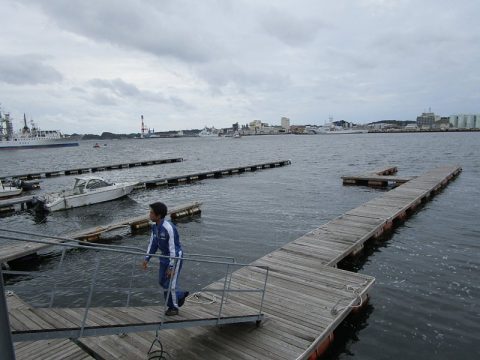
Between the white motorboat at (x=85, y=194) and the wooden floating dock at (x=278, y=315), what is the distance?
19.7m

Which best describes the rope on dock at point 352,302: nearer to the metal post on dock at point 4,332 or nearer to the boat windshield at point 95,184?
the metal post on dock at point 4,332

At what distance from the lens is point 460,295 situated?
1195 cm

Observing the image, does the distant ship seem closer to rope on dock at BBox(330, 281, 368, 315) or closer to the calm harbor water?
the calm harbor water

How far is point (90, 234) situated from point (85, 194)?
34.3ft

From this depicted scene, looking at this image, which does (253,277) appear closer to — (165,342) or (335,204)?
(165,342)

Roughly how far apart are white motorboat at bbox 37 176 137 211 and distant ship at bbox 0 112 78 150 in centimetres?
12204

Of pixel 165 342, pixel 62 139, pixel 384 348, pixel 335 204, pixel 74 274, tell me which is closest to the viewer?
pixel 165 342

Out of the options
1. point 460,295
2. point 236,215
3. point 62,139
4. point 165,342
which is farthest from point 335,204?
point 62,139

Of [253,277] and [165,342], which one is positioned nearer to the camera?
[165,342]

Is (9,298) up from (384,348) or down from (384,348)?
up

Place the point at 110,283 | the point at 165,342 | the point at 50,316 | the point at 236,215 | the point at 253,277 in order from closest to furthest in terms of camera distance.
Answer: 1. the point at 50,316
2. the point at 165,342
3. the point at 253,277
4. the point at 110,283
5. the point at 236,215

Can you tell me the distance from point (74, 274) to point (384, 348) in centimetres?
1241

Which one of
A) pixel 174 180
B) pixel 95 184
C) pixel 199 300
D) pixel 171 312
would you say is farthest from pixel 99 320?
pixel 174 180

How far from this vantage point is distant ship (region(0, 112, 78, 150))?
127562mm
